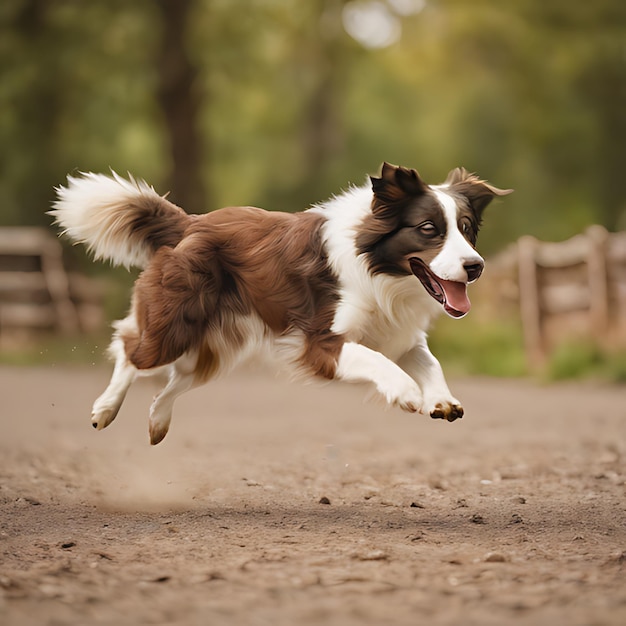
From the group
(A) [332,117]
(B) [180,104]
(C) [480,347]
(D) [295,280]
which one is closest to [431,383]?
(D) [295,280]

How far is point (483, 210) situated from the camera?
5.16 metres

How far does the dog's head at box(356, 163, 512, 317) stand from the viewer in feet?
15.4

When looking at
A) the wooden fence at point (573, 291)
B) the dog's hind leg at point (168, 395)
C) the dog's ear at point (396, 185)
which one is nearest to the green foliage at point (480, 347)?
the wooden fence at point (573, 291)

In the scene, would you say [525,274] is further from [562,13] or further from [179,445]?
[562,13]

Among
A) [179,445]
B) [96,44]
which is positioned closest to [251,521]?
[179,445]

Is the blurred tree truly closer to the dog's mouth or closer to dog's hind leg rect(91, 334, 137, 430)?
dog's hind leg rect(91, 334, 137, 430)

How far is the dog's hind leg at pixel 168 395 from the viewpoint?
5.63 meters

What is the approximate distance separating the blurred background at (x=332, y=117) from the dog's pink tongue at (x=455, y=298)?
7714 millimetres

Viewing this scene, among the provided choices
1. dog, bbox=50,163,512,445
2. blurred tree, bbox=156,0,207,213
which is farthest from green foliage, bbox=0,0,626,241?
dog, bbox=50,163,512,445

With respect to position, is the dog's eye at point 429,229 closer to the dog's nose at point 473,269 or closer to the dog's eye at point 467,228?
the dog's eye at point 467,228

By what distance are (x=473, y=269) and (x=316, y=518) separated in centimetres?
171

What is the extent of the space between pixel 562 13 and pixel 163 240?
678 inches

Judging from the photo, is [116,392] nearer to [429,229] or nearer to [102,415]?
[102,415]

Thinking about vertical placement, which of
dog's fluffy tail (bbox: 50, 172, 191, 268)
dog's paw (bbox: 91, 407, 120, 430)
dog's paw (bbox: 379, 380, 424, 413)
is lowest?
dog's paw (bbox: 91, 407, 120, 430)
